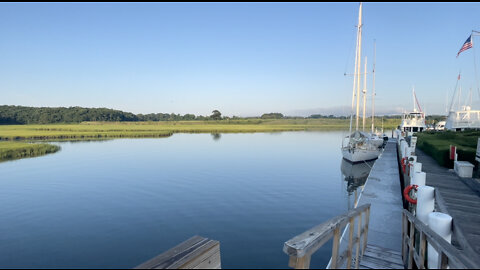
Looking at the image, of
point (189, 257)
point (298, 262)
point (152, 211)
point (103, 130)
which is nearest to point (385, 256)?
point (298, 262)

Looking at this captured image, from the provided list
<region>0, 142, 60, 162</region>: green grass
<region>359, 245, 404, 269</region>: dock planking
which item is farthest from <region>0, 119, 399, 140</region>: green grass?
<region>359, 245, 404, 269</region>: dock planking

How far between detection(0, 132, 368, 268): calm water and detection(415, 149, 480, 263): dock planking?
389 cm

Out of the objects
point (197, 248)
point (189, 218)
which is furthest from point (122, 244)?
point (197, 248)

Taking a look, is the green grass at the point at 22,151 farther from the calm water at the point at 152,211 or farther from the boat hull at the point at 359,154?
the boat hull at the point at 359,154

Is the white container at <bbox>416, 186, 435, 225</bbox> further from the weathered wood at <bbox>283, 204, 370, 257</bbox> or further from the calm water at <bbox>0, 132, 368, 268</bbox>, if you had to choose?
the calm water at <bbox>0, 132, 368, 268</bbox>

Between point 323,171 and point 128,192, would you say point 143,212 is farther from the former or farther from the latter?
point 323,171

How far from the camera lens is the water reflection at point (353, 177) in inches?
633

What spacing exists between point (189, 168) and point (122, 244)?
14.4m

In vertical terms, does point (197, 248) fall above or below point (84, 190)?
above

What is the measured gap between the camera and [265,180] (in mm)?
19406

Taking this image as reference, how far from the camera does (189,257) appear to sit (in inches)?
89.4

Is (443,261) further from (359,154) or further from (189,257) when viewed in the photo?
(359,154)

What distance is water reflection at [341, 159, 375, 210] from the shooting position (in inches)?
633

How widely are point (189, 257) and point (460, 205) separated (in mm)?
8504
